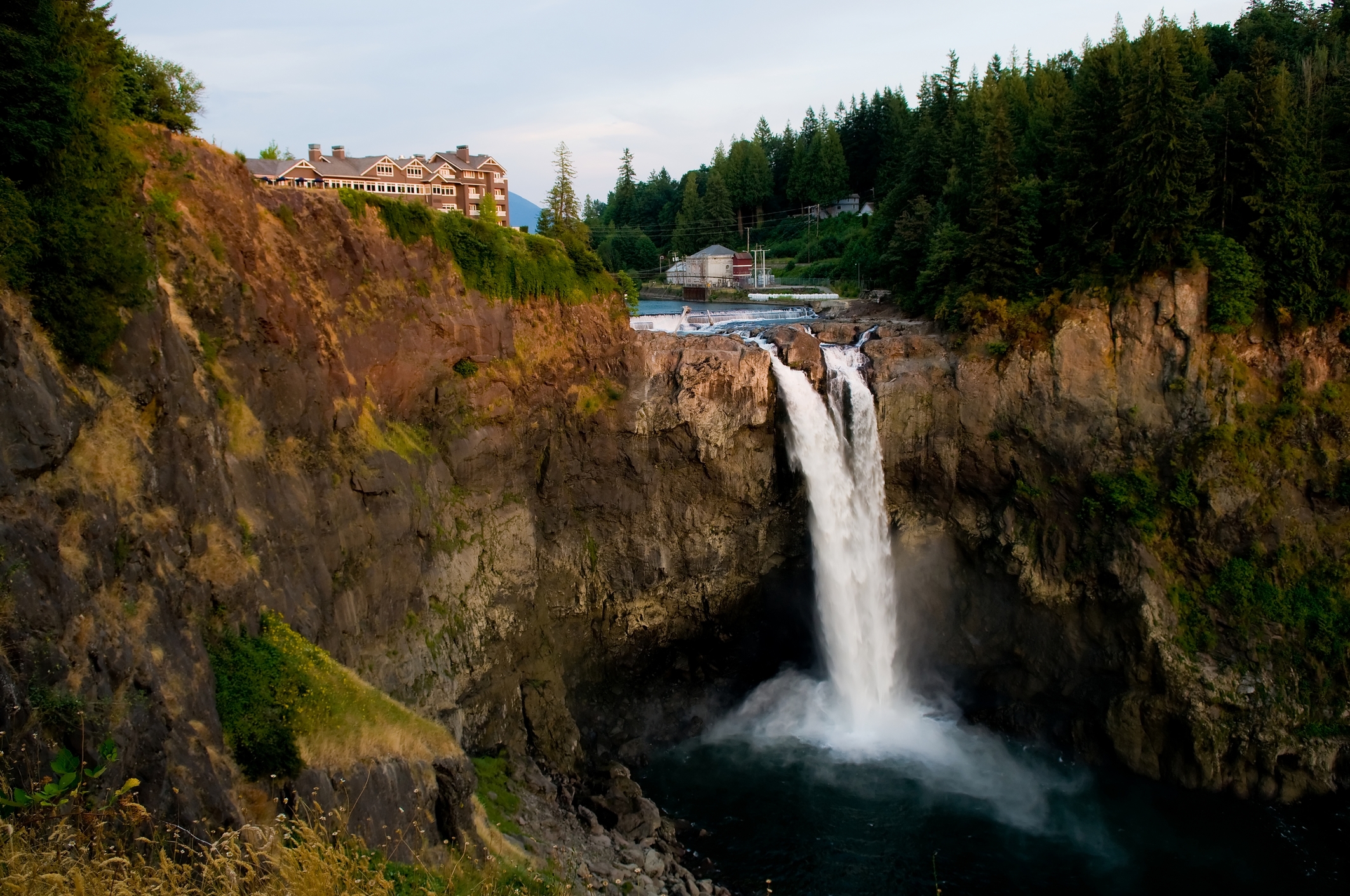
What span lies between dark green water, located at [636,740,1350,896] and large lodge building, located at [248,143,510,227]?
23247 millimetres

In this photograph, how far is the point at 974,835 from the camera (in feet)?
85.6

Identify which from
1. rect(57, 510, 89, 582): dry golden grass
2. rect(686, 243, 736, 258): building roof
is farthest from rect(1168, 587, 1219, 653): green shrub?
rect(686, 243, 736, 258): building roof

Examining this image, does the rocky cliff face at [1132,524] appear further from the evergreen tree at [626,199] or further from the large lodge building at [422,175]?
the evergreen tree at [626,199]

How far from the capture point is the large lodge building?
36219mm

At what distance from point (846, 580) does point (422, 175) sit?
25.7 m

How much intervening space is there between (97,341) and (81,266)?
1.24 m

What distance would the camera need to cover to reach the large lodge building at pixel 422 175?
3622 cm

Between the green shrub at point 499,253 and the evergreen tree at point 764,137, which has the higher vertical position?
the evergreen tree at point 764,137

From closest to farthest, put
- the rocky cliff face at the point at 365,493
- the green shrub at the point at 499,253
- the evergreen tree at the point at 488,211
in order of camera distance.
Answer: the rocky cliff face at the point at 365,493
the green shrub at the point at 499,253
the evergreen tree at the point at 488,211

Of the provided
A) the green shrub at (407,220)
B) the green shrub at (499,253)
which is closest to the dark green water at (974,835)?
the green shrub at (499,253)

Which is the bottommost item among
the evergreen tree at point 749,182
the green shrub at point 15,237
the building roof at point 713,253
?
the green shrub at point 15,237

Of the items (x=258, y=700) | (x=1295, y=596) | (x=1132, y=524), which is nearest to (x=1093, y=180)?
(x=1132, y=524)

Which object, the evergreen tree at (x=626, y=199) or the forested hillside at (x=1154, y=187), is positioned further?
the evergreen tree at (x=626, y=199)

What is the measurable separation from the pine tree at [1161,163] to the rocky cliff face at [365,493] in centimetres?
1418
